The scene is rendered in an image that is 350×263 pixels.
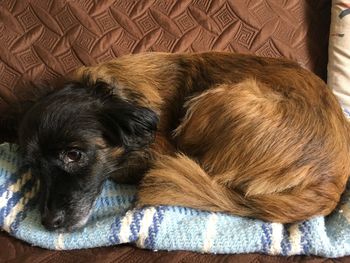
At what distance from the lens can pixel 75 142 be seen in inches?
55.8

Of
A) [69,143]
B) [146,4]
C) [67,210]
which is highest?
[146,4]

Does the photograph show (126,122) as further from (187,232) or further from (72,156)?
(187,232)

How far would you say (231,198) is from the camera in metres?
1.41

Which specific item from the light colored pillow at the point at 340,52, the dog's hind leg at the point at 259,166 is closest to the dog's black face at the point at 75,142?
the dog's hind leg at the point at 259,166

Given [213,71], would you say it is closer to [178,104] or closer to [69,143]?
[178,104]

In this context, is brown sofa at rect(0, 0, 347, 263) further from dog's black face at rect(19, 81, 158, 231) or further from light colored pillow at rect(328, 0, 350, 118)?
dog's black face at rect(19, 81, 158, 231)

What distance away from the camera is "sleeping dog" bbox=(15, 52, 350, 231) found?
1.40 m

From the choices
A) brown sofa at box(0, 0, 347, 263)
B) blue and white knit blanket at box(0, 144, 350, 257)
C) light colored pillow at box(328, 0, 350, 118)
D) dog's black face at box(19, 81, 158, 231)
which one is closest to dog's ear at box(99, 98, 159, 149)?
dog's black face at box(19, 81, 158, 231)

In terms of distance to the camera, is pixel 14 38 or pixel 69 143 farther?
pixel 14 38

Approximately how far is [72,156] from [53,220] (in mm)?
196

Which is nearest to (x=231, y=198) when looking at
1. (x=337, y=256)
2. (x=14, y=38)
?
(x=337, y=256)

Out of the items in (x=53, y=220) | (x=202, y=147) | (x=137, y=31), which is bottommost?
(x=53, y=220)

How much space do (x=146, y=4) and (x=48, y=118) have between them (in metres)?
0.71

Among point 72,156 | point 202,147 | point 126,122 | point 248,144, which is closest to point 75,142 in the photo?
point 72,156
